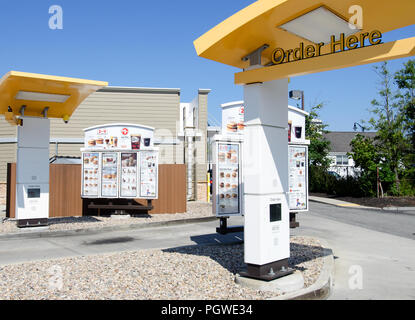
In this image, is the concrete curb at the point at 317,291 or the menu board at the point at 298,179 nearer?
the concrete curb at the point at 317,291

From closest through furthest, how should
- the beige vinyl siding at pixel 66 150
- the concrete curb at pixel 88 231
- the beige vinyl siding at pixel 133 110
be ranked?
1. the concrete curb at pixel 88 231
2. the beige vinyl siding at pixel 66 150
3. the beige vinyl siding at pixel 133 110

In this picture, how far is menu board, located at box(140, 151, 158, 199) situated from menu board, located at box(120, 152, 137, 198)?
24 centimetres

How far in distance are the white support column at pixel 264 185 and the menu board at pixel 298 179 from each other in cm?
349

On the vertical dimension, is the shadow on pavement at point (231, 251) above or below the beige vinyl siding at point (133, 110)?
below

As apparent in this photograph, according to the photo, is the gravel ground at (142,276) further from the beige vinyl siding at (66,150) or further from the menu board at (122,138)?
the beige vinyl siding at (66,150)

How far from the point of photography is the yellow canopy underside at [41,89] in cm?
923

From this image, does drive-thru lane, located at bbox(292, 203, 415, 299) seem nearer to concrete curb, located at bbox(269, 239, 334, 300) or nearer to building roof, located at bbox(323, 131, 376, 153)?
concrete curb, located at bbox(269, 239, 334, 300)

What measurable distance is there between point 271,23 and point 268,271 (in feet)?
11.1

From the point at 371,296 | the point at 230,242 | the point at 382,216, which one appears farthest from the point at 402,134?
the point at 371,296

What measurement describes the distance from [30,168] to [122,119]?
32.8 feet

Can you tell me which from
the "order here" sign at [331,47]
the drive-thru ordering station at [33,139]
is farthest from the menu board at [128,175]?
the "order here" sign at [331,47]

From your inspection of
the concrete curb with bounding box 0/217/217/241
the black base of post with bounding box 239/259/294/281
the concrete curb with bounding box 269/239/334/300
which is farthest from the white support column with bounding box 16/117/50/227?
the concrete curb with bounding box 269/239/334/300

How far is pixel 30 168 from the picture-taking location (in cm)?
1117
